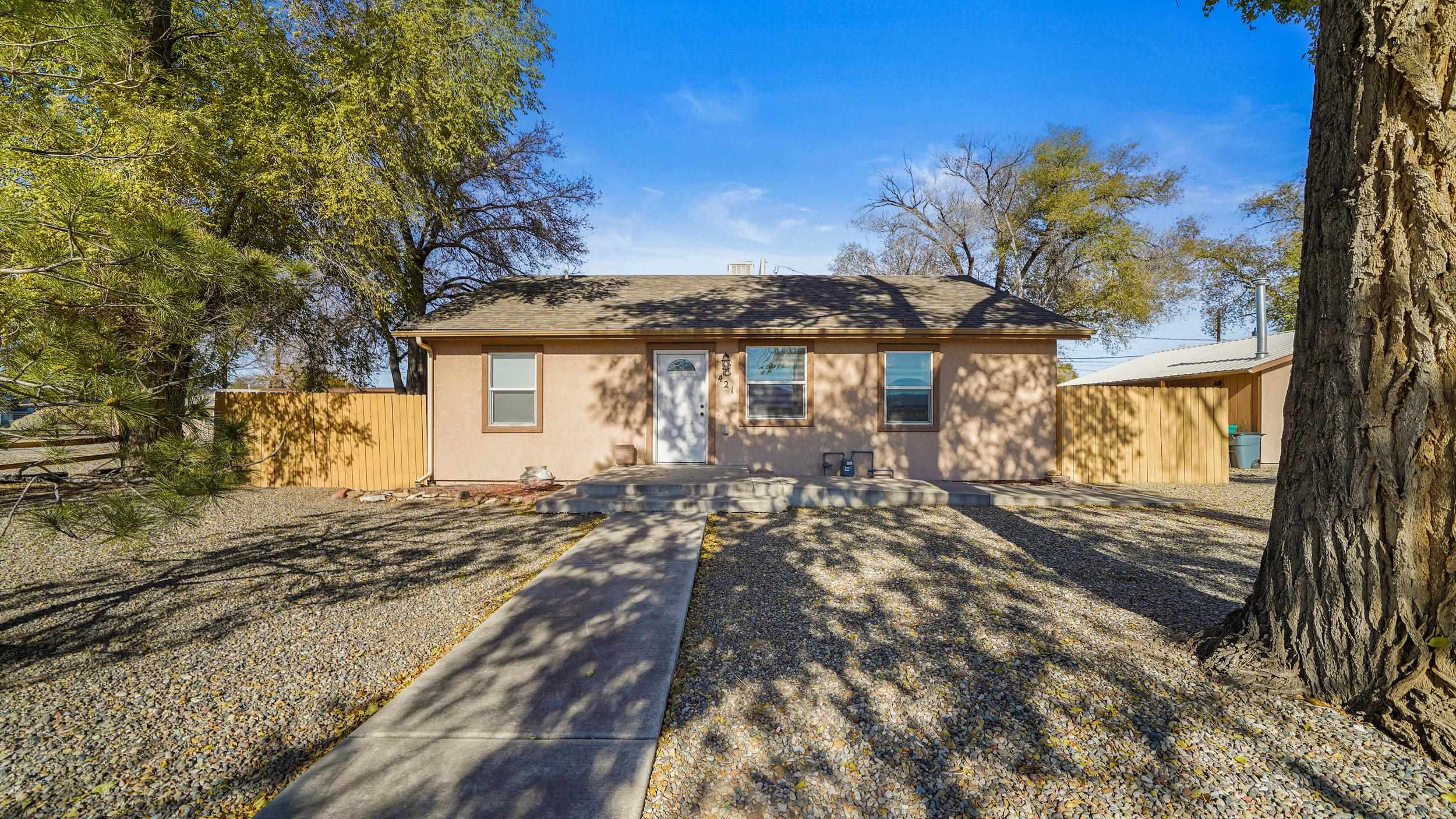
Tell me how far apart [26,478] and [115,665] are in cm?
119

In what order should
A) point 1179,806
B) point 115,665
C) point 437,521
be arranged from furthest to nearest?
point 437,521 < point 115,665 < point 1179,806

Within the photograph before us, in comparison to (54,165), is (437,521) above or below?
below

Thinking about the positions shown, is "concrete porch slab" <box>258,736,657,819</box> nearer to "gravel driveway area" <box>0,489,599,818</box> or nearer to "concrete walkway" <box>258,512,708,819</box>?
"concrete walkway" <box>258,512,708,819</box>

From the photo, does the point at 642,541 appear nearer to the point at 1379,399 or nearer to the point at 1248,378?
the point at 1379,399

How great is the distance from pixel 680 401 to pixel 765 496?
8.71 ft

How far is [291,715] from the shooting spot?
8.61 feet

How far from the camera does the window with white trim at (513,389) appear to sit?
30.4 feet

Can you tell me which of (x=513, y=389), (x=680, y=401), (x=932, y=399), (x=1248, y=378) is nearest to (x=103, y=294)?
(x=513, y=389)

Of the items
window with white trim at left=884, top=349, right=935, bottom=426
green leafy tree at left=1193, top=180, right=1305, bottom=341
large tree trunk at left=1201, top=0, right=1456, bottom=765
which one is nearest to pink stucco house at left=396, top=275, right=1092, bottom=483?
window with white trim at left=884, top=349, right=935, bottom=426

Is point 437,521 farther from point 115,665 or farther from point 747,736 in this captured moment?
point 747,736

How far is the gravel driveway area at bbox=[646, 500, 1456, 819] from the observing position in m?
2.05

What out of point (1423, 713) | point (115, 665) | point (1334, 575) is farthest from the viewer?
point (115, 665)

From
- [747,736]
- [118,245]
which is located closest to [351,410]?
[118,245]

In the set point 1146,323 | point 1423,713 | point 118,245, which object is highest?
point 1146,323
